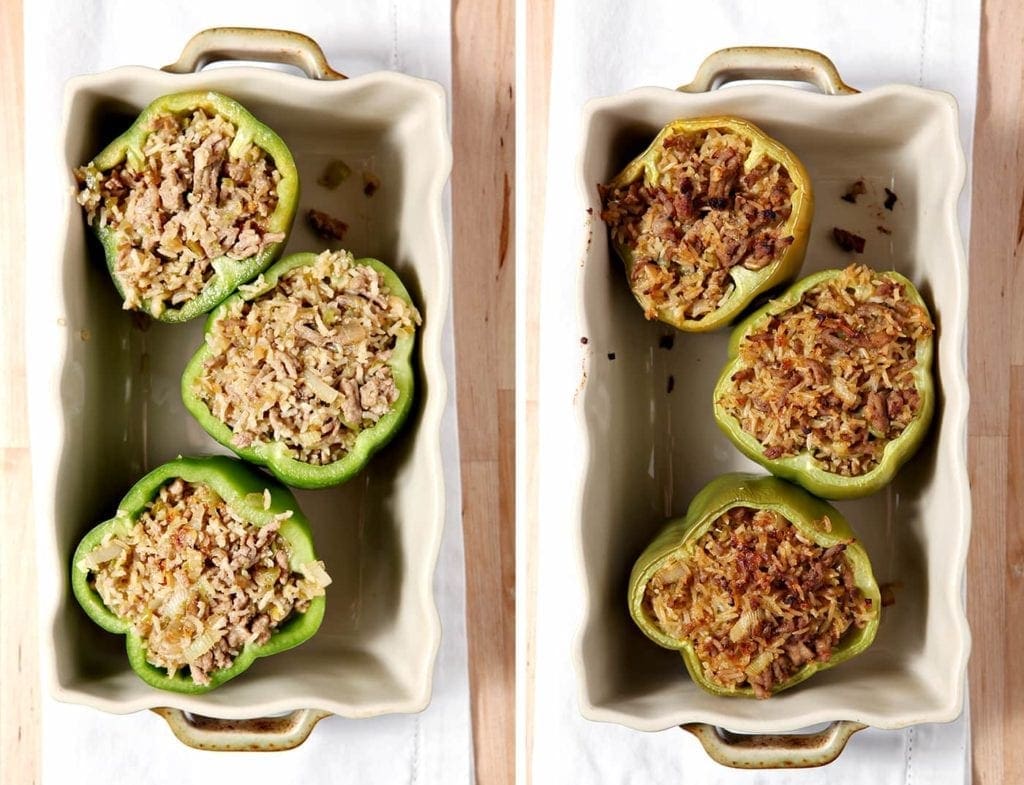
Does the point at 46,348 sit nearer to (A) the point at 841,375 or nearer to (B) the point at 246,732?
(B) the point at 246,732

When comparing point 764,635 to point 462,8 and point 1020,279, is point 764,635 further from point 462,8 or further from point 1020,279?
point 462,8

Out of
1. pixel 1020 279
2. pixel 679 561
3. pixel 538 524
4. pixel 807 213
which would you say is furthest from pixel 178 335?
pixel 1020 279

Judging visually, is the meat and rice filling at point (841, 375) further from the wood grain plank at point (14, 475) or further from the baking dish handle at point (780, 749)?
the wood grain plank at point (14, 475)

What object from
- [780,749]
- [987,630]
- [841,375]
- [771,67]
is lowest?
[780,749]

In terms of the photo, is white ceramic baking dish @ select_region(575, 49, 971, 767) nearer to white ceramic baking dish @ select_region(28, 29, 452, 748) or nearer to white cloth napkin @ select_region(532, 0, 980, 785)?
white cloth napkin @ select_region(532, 0, 980, 785)

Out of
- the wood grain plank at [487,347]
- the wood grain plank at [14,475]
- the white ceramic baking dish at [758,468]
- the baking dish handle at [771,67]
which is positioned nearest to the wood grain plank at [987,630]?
the white ceramic baking dish at [758,468]

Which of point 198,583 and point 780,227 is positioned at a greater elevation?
point 780,227

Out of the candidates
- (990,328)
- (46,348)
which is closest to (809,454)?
(990,328)

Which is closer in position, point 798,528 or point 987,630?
point 798,528
